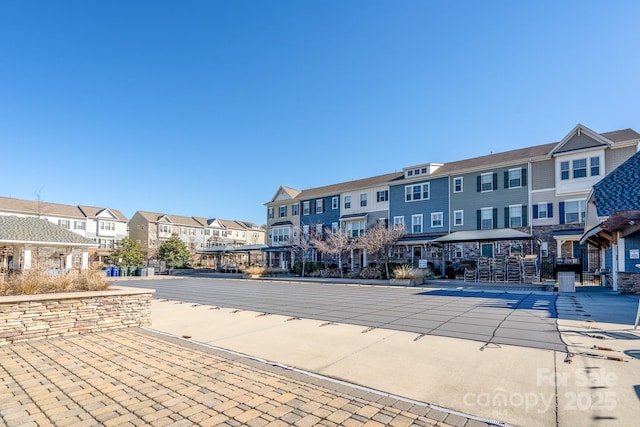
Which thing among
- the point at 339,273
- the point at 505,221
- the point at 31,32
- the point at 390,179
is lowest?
the point at 339,273

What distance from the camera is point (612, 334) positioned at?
6824 mm

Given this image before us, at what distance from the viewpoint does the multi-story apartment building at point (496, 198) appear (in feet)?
76.7

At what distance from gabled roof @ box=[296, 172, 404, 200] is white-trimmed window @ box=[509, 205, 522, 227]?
10580mm

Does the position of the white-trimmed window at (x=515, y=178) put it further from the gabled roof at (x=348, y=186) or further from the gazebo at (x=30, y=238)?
the gazebo at (x=30, y=238)

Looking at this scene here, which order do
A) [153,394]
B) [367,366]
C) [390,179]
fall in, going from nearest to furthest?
[153,394] → [367,366] → [390,179]

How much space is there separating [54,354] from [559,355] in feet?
25.5

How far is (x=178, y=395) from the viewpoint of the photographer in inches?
158

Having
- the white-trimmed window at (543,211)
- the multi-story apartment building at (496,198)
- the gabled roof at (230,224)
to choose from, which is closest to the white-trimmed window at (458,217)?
the multi-story apartment building at (496,198)

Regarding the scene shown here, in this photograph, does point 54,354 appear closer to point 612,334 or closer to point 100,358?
point 100,358

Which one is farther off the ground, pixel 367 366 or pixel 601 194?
pixel 601 194

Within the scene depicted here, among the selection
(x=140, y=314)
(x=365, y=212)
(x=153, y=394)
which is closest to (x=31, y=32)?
(x=140, y=314)

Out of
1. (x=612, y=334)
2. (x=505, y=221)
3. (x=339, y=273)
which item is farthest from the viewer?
(x=339, y=273)

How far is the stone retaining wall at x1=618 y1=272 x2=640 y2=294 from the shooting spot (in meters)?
14.1

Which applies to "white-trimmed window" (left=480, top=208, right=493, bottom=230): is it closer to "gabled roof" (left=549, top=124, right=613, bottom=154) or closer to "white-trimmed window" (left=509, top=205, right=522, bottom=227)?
"white-trimmed window" (left=509, top=205, right=522, bottom=227)
